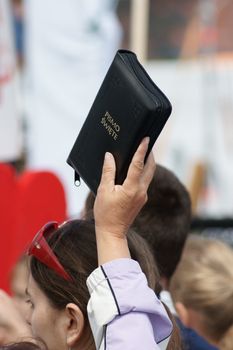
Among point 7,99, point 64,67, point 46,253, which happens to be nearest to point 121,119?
point 46,253

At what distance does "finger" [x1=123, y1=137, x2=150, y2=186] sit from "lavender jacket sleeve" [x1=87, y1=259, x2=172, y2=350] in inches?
5.8

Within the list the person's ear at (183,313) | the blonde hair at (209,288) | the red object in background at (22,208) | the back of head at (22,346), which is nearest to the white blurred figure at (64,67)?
the red object in background at (22,208)

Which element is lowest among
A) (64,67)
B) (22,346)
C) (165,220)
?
(64,67)

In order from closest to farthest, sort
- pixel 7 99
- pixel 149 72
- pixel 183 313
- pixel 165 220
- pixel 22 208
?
pixel 165 220 → pixel 183 313 → pixel 22 208 → pixel 7 99 → pixel 149 72

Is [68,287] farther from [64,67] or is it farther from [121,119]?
[64,67]

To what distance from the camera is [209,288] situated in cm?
279

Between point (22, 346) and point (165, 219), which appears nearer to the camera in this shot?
point (22, 346)

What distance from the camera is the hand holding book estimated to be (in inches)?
62.6

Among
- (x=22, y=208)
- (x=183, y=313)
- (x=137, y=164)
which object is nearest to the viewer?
(x=137, y=164)

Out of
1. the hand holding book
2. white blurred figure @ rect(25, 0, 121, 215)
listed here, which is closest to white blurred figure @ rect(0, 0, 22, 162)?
white blurred figure @ rect(25, 0, 121, 215)

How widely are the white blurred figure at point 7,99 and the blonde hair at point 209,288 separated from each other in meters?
1.66

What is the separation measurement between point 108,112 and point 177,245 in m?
0.89

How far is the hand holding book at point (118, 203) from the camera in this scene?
62.6 inches

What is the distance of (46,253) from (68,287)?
0.27 feet
